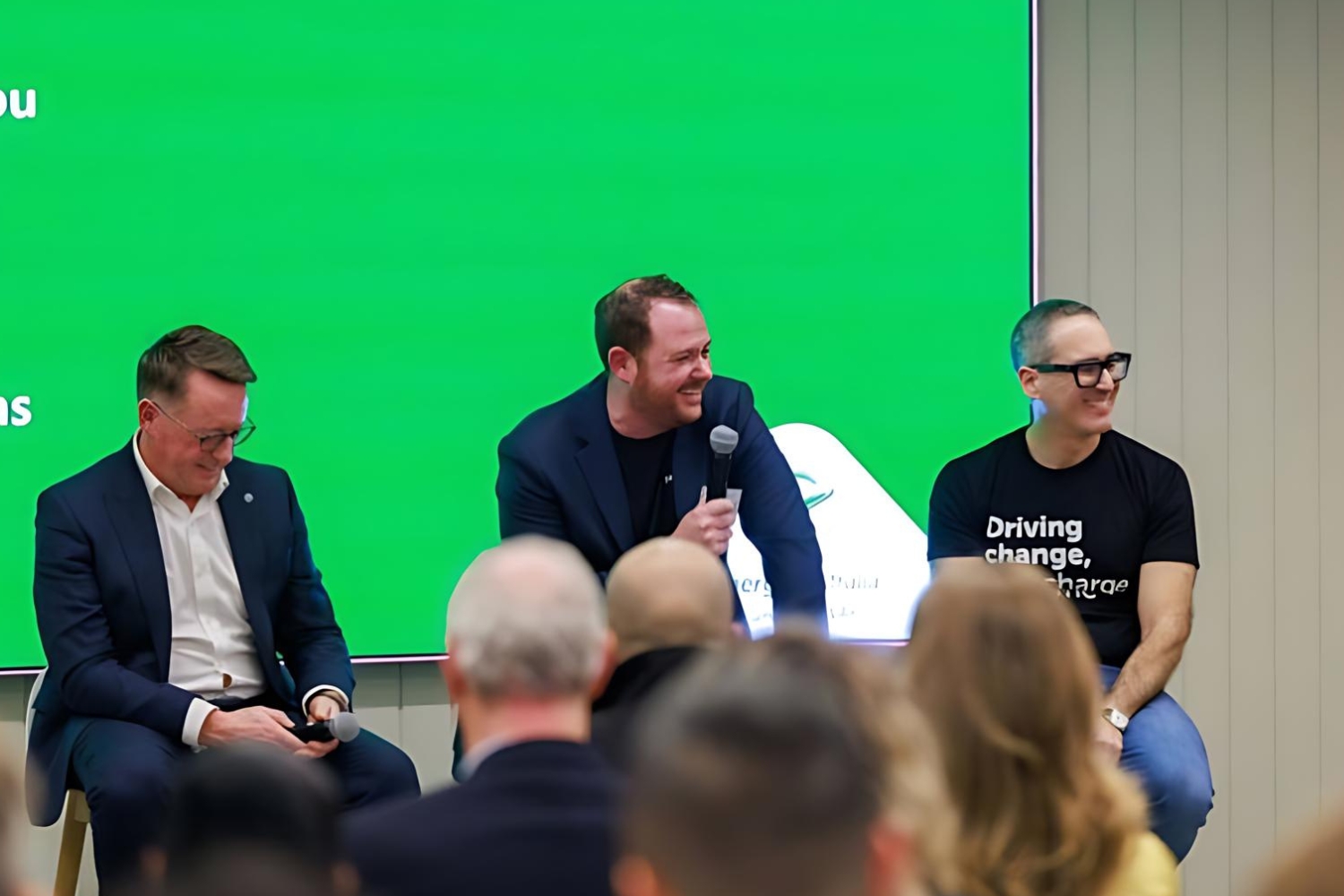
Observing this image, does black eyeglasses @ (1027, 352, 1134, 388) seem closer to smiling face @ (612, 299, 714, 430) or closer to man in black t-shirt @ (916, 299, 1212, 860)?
man in black t-shirt @ (916, 299, 1212, 860)

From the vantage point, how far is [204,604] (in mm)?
3246

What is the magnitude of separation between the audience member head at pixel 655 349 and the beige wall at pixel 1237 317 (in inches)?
51.0

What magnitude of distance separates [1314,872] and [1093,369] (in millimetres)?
2719

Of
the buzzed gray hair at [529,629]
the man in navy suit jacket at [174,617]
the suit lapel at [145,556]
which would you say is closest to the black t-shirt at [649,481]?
the man in navy suit jacket at [174,617]

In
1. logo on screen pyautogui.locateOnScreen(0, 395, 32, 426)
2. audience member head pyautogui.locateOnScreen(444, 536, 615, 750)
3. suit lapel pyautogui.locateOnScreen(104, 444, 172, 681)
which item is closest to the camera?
audience member head pyautogui.locateOnScreen(444, 536, 615, 750)

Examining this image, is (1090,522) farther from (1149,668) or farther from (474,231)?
(474,231)

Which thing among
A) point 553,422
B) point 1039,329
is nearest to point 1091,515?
point 1039,329

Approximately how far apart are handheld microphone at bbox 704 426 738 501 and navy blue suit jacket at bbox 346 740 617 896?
1.85 m

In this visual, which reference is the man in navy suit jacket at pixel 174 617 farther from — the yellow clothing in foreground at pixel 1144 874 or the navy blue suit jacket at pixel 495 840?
the yellow clothing in foreground at pixel 1144 874

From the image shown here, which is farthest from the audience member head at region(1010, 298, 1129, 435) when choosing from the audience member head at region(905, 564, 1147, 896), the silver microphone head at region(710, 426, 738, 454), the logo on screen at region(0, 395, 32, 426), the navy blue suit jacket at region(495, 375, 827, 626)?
the logo on screen at region(0, 395, 32, 426)

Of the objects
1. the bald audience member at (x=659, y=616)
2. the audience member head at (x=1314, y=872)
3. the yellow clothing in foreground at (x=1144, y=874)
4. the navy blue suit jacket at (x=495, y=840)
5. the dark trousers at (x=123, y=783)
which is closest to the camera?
the audience member head at (x=1314, y=872)

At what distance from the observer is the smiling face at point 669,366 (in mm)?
3385

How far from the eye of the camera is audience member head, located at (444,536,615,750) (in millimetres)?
1650

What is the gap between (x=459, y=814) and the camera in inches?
56.5
